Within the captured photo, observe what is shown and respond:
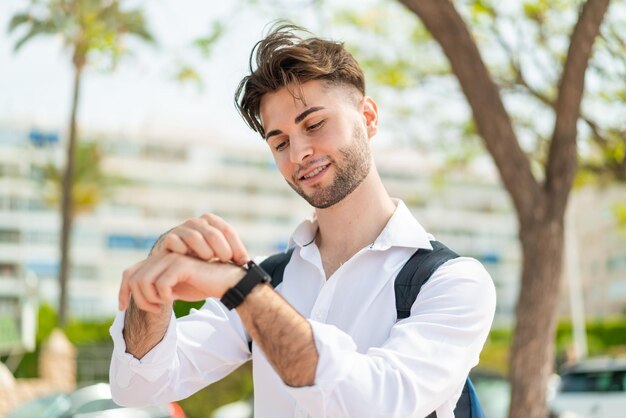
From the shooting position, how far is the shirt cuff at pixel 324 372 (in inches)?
60.0

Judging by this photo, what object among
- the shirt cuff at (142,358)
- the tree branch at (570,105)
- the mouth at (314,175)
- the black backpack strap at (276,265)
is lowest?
the shirt cuff at (142,358)

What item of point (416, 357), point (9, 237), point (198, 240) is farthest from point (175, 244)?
point (9, 237)

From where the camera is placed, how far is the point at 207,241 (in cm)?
156

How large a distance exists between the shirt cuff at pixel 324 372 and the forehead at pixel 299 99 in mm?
593

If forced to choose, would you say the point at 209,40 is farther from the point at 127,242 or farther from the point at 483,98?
the point at 127,242

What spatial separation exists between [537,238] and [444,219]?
8226cm

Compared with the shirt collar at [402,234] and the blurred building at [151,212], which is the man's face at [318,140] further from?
the blurred building at [151,212]

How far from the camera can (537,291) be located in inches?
301

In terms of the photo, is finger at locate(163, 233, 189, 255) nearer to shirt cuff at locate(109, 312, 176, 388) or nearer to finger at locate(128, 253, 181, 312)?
finger at locate(128, 253, 181, 312)

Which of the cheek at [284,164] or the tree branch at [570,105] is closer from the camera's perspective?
the cheek at [284,164]

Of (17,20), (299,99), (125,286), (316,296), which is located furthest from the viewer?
(17,20)

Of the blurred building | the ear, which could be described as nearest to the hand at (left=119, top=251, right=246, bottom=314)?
the ear

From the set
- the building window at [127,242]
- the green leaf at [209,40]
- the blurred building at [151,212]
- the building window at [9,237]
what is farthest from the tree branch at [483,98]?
the building window at [127,242]

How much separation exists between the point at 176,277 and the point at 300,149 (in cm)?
54
